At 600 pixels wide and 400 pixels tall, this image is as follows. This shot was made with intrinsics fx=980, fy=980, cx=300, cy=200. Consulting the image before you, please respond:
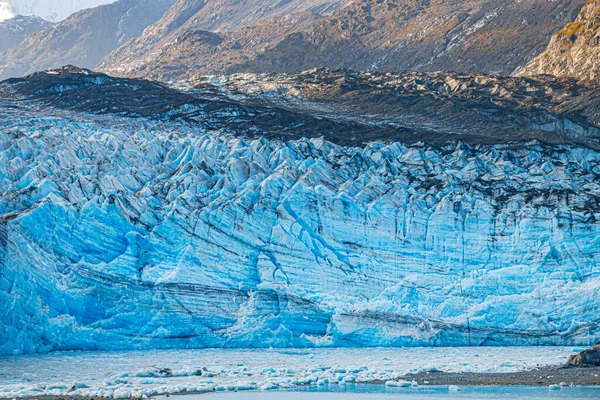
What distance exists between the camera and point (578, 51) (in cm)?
7231

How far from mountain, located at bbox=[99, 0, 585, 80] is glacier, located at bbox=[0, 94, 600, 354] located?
215 feet

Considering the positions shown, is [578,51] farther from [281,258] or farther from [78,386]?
[78,386]

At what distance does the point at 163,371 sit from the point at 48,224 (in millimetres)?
7033

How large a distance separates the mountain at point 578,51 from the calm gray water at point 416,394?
47.3 metres

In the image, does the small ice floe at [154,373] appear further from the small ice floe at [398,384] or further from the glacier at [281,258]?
the small ice floe at [398,384]

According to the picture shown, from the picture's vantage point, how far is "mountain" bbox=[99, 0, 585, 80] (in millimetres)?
102375

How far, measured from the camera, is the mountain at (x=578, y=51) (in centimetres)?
6894

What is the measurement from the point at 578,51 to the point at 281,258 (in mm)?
48876

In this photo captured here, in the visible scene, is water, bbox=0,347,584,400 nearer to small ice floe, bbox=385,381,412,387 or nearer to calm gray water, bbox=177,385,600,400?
calm gray water, bbox=177,385,600,400

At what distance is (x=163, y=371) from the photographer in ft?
78.8

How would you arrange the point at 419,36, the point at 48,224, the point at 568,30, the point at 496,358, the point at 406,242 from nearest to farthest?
the point at 496,358, the point at 48,224, the point at 406,242, the point at 568,30, the point at 419,36

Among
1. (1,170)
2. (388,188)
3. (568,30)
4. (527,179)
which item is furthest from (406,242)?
(568,30)

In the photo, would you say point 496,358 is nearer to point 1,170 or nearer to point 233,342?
point 233,342

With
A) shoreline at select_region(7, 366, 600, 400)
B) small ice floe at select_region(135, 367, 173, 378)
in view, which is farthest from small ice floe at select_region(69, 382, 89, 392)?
shoreline at select_region(7, 366, 600, 400)
